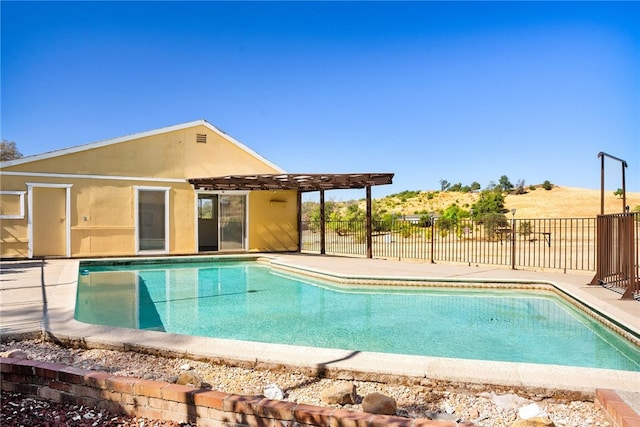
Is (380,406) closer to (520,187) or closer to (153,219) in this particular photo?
(153,219)

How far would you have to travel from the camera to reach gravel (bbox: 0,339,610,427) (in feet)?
9.58

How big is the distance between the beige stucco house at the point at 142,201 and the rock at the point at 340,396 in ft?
43.0

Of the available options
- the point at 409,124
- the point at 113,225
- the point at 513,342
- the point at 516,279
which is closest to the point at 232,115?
the point at 113,225

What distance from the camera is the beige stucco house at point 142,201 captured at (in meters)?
13.1

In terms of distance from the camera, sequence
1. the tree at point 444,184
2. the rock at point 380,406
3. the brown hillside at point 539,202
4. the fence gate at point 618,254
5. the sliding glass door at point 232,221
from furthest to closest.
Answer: the tree at point 444,184 < the brown hillside at point 539,202 < the sliding glass door at point 232,221 < the fence gate at point 618,254 < the rock at point 380,406

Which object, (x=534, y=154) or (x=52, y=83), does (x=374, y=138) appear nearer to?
(x=534, y=154)

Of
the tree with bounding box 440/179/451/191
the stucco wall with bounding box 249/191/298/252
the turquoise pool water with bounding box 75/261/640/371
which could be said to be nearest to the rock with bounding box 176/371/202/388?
the turquoise pool water with bounding box 75/261/640/371

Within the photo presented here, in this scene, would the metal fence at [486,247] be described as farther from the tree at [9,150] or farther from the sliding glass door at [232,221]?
the tree at [9,150]

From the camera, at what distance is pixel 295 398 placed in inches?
129

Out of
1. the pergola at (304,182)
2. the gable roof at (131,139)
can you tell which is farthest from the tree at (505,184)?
the gable roof at (131,139)

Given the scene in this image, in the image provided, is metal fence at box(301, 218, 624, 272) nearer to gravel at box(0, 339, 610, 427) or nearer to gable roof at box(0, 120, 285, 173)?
gable roof at box(0, 120, 285, 173)

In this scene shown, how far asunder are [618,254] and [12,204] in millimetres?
15869

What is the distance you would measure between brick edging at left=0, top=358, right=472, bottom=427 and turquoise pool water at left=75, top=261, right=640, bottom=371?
2.61 meters

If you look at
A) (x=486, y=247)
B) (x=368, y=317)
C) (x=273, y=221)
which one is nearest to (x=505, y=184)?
(x=486, y=247)
